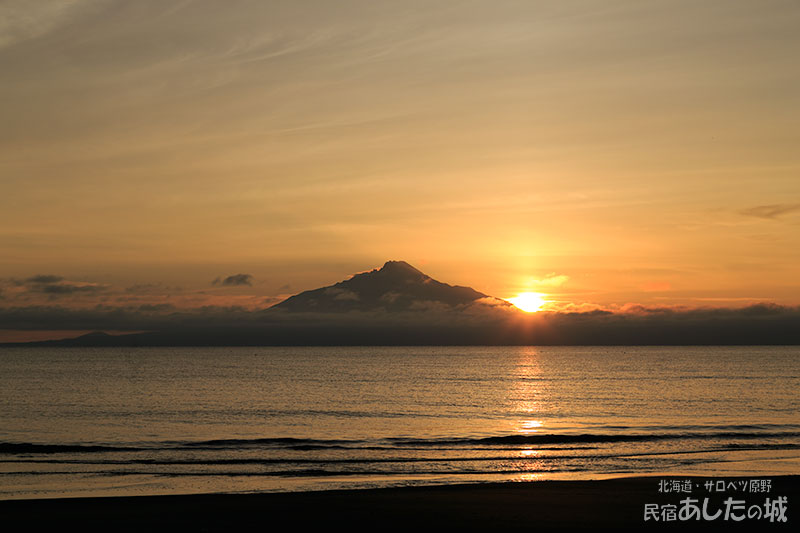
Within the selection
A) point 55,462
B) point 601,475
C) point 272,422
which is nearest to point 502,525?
point 601,475

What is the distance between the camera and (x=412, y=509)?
2411 cm

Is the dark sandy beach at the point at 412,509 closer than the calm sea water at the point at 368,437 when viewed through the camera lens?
Yes

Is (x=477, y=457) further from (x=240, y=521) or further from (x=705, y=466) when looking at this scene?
(x=240, y=521)

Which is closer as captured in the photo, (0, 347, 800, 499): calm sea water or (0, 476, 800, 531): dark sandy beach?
(0, 476, 800, 531): dark sandy beach

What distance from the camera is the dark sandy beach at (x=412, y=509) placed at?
21703mm

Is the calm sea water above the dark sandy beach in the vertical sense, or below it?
below

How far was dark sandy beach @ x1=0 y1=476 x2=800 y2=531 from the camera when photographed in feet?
71.2

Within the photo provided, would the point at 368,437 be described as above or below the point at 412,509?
below

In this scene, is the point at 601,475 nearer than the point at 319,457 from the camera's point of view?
Yes

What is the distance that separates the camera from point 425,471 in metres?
34.5

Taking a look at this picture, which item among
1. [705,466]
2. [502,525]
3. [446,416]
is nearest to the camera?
[502,525]

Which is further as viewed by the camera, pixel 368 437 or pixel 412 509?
pixel 368 437

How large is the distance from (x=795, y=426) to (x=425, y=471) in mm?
37029

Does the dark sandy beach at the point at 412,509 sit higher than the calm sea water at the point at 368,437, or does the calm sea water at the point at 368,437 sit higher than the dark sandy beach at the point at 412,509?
the dark sandy beach at the point at 412,509
